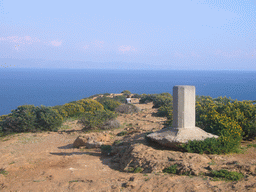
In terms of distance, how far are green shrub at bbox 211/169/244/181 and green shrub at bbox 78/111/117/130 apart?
29.6 ft

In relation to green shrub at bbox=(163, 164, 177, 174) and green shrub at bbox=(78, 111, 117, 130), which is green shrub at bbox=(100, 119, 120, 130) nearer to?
green shrub at bbox=(78, 111, 117, 130)

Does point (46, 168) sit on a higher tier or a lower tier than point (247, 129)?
lower

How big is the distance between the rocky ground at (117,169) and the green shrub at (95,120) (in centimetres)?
302

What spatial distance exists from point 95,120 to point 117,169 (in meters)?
6.70

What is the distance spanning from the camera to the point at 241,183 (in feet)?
19.5

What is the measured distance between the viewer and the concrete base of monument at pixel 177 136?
8672 millimetres

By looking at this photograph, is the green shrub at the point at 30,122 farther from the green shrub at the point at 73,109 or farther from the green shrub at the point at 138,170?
the green shrub at the point at 138,170

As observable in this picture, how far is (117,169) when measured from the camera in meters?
8.31

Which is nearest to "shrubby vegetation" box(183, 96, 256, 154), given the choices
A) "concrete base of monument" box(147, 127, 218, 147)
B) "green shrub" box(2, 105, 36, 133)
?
"concrete base of monument" box(147, 127, 218, 147)

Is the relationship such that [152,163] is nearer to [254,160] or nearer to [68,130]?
[254,160]

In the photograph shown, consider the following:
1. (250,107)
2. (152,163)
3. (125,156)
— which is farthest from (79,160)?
(250,107)

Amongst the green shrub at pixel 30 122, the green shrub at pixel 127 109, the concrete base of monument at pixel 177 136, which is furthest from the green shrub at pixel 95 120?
the concrete base of monument at pixel 177 136

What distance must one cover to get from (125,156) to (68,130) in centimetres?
730

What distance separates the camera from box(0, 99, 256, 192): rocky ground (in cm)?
634
